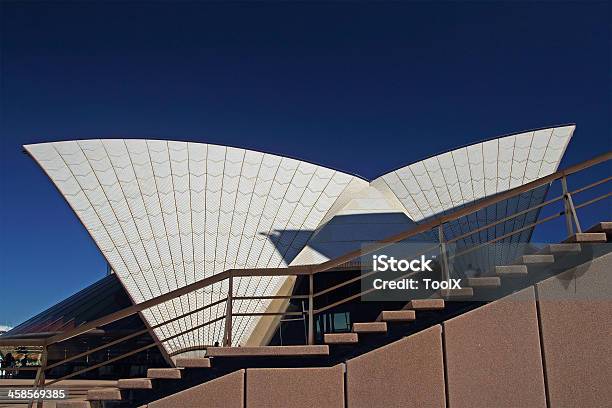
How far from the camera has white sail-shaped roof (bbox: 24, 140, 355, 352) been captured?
39.7 feet

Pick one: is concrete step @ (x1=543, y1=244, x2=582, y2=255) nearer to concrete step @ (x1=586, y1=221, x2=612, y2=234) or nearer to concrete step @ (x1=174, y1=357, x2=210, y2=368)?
concrete step @ (x1=586, y1=221, x2=612, y2=234)

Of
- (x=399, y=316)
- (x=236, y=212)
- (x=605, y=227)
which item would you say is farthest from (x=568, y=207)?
(x=236, y=212)

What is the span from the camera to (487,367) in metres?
5.39

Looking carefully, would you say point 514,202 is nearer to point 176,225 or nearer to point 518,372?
point 176,225

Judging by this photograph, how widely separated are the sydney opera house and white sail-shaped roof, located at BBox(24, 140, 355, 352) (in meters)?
0.03

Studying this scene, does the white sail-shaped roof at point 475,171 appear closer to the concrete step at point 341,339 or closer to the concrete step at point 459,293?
the concrete step at point 459,293

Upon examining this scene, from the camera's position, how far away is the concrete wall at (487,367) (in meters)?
5.32

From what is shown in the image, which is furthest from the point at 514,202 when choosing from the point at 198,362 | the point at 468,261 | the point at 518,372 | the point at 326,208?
the point at 198,362

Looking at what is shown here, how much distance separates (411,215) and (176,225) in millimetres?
6820

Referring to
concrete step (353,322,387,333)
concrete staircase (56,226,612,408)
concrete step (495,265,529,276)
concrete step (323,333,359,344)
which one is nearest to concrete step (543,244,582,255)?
concrete staircase (56,226,612,408)

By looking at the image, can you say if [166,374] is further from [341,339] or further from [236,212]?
[236,212]

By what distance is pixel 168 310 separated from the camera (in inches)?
475

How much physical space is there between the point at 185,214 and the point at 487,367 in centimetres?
914

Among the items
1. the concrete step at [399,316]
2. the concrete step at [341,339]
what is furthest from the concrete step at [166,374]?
the concrete step at [399,316]
